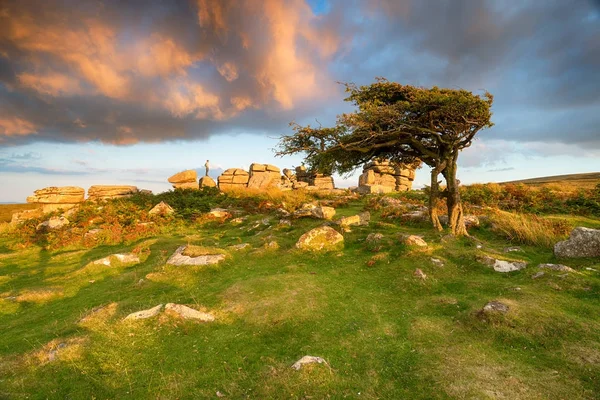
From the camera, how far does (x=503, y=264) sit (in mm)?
11266

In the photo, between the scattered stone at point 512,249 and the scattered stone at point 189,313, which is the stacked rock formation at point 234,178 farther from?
the scattered stone at point 189,313

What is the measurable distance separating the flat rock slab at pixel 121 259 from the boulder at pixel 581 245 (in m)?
18.2

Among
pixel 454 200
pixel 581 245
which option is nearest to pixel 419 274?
pixel 581 245

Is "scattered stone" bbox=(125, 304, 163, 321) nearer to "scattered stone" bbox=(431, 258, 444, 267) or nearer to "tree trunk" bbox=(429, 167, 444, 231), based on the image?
"scattered stone" bbox=(431, 258, 444, 267)

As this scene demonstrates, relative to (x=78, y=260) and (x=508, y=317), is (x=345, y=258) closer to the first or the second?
(x=508, y=317)

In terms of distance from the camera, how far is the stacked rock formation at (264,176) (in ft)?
157

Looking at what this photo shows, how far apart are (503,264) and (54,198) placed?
1372 inches

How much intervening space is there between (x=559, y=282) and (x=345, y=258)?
23.6 feet

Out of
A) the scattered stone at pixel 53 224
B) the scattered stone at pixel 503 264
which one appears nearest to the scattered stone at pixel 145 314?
the scattered stone at pixel 503 264

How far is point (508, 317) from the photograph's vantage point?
25.0ft

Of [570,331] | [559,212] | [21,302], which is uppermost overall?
[559,212]

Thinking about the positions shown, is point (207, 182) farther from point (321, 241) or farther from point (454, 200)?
point (454, 200)

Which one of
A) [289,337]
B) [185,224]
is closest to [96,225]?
[185,224]

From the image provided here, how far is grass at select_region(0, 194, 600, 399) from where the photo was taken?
230 inches
